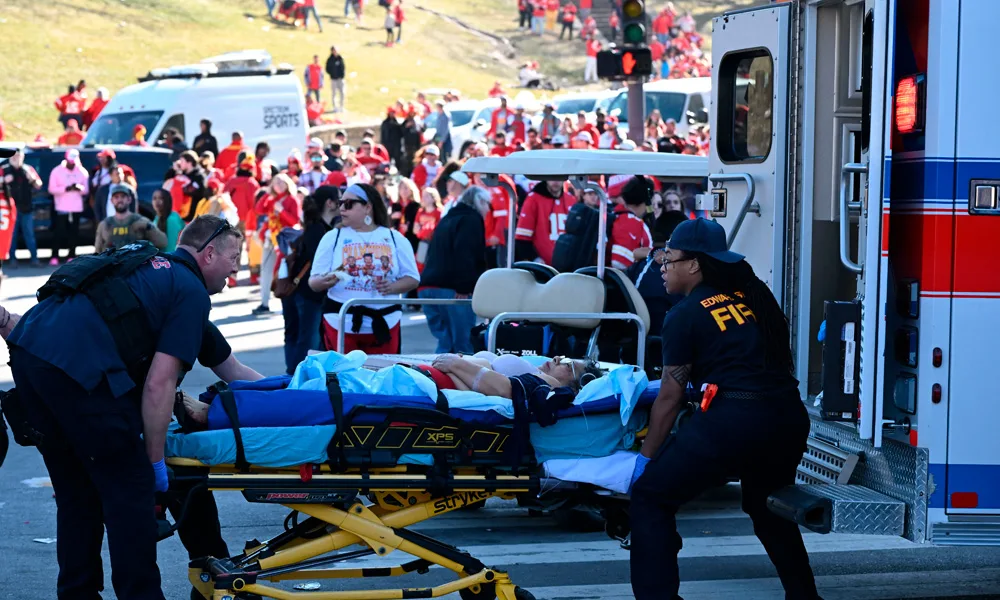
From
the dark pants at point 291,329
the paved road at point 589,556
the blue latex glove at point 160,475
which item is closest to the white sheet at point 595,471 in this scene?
the paved road at point 589,556

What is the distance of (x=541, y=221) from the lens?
46.0ft

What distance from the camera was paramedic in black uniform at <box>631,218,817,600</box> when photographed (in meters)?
5.91

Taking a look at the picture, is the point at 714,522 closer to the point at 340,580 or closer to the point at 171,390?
the point at 340,580

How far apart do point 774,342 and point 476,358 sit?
189 centimetres

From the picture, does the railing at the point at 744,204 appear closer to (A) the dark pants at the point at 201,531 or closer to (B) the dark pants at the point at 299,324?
(A) the dark pants at the point at 201,531

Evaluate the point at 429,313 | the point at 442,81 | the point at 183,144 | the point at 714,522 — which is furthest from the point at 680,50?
the point at 714,522

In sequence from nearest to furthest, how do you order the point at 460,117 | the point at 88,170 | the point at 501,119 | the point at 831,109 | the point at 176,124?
the point at 831,109, the point at 88,170, the point at 176,124, the point at 501,119, the point at 460,117

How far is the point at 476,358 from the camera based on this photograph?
290 inches

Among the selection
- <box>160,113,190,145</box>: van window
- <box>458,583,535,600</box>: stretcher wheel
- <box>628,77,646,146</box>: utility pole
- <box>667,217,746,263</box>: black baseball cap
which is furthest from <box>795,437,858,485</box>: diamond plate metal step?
<box>160,113,190,145</box>: van window

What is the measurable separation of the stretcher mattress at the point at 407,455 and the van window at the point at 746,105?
2.01 metres

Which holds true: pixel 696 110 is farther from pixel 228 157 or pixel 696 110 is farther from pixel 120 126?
pixel 120 126

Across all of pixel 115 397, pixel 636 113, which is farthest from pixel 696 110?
pixel 115 397

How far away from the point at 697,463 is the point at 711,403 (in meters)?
0.26

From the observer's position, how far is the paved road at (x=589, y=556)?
7.02 meters
